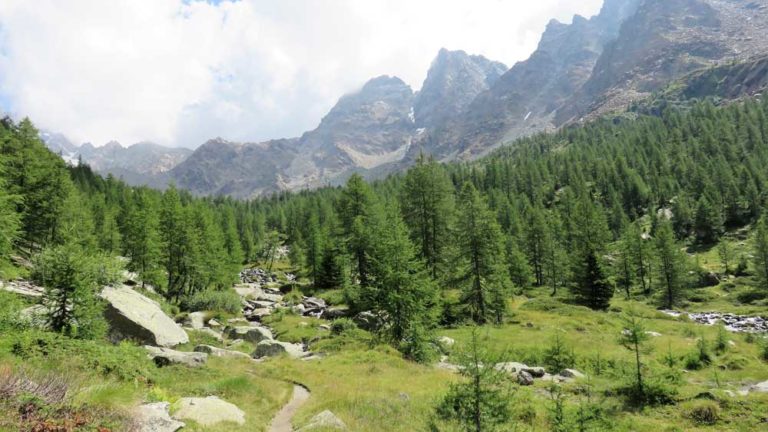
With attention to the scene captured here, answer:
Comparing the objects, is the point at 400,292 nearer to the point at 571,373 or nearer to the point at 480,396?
the point at 571,373

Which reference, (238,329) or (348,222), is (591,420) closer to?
(238,329)

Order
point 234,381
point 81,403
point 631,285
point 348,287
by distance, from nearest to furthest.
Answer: point 81,403 < point 234,381 < point 348,287 < point 631,285

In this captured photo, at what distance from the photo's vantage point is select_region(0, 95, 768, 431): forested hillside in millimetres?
22094

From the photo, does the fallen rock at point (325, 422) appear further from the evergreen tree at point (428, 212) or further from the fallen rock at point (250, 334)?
the evergreen tree at point (428, 212)

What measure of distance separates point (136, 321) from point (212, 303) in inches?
875

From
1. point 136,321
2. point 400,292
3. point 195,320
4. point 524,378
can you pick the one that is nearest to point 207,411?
point 136,321

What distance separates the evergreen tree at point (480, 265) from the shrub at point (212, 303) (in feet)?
82.5

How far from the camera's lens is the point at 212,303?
46.5m

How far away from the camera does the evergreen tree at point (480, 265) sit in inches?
1630

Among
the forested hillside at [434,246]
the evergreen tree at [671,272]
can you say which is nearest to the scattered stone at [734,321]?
the evergreen tree at [671,272]

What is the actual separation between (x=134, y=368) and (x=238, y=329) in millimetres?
19667

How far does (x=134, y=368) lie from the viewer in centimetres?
1577

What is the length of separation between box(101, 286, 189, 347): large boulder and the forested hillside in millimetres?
2336

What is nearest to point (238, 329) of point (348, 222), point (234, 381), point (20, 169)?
point (234, 381)
